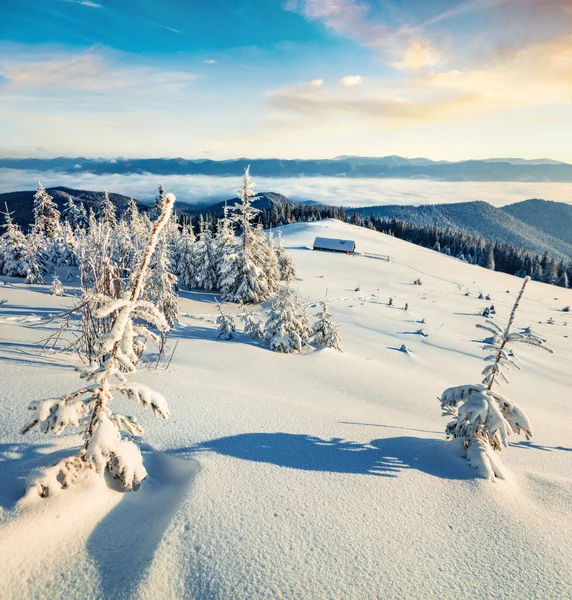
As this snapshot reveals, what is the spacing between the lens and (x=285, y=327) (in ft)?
52.0

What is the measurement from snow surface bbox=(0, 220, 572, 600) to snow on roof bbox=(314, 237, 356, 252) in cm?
6424

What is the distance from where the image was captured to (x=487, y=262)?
105 m

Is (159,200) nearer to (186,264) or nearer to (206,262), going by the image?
(206,262)

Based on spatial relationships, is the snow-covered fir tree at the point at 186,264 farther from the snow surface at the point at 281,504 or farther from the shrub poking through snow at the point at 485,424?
the shrub poking through snow at the point at 485,424

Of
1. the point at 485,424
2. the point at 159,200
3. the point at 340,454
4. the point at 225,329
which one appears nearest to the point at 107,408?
the point at 340,454

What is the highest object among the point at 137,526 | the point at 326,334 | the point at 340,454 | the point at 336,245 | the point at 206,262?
the point at 137,526

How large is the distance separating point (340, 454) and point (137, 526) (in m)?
3.36

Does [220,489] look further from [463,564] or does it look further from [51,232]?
[51,232]

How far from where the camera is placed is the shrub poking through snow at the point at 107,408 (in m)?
3.54

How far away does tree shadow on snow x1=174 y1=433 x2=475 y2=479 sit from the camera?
5614 mm

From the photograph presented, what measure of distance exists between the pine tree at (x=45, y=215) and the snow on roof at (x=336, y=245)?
48.2 meters

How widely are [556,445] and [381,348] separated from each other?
1224 centimetres

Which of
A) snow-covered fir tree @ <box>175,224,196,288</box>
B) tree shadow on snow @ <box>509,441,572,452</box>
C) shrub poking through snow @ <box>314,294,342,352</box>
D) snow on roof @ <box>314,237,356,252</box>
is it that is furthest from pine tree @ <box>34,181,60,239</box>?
tree shadow on snow @ <box>509,441,572,452</box>

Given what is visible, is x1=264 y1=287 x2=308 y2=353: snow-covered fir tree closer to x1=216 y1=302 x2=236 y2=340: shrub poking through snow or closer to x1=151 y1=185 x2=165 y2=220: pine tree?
x1=216 y1=302 x2=236 y2=340: shrub poking through snow
